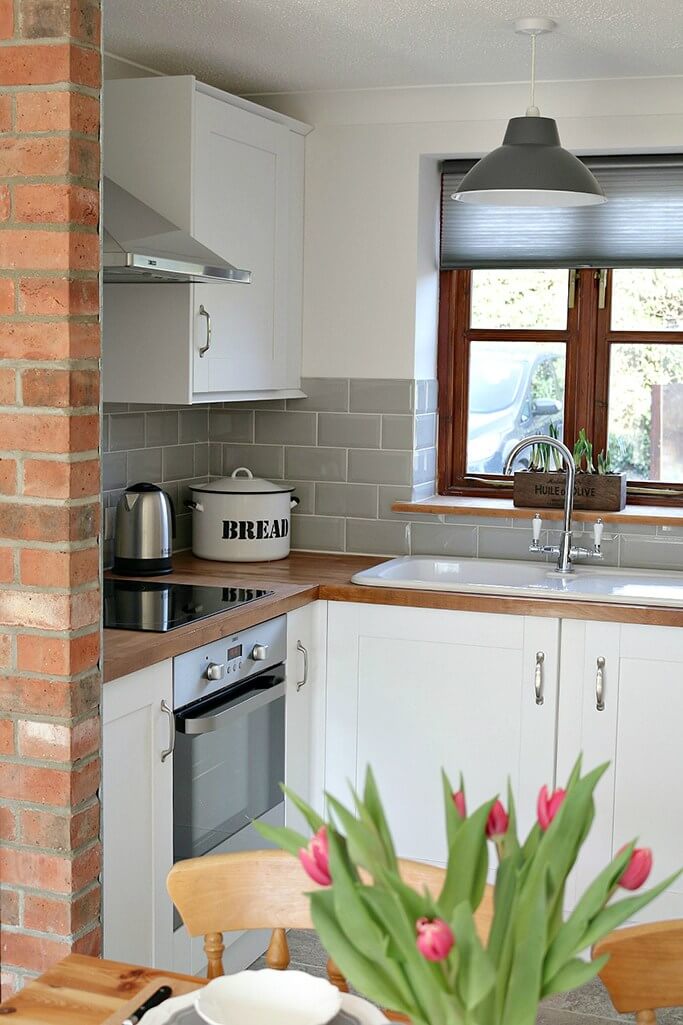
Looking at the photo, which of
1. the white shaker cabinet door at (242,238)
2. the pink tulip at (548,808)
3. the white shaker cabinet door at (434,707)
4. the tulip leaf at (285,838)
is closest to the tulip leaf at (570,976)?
the pink tulip at (548,808)

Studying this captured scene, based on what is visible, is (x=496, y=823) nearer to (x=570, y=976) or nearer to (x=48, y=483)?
(x=570, y=976)

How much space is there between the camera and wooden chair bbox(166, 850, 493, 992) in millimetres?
1684

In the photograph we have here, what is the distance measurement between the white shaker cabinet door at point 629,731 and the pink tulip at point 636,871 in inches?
89.6

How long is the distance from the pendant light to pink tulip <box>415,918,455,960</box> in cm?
229

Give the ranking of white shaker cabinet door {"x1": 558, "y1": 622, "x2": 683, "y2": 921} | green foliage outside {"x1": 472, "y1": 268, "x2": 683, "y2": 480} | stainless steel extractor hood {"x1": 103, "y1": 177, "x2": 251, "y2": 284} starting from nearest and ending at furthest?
stainless steel extractor hood {"x1": 103, "y1": 177, "x2": 251, "y2": 284} < white shaker cabinet door {"x1": 558, "y1": 622, "x2": 683, "y2": 921} < green foliage outside {"x1": 472, "y1": 268, "x2": 683, "y2": 480}

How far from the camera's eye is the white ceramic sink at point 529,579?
11.0 feet

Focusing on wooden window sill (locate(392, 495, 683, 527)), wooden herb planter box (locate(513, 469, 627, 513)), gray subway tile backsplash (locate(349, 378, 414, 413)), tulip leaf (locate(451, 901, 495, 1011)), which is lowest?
tulip leaf (locate(451, 901, 495, 1011))

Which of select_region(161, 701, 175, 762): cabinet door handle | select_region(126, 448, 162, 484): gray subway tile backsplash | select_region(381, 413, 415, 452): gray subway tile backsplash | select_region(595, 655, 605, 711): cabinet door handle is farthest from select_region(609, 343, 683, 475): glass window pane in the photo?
select_region(161, 701, 175, 762): cabinet door handle

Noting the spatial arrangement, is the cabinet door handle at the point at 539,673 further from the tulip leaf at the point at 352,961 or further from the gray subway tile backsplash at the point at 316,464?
the tulip leaf at the point at 352,961

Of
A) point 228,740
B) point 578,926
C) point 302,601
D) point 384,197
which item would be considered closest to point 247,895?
point 578,926

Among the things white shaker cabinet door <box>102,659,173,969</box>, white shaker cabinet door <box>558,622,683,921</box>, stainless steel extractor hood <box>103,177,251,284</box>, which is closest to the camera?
white shaker cabinet door <box>102,659,173,969</box>

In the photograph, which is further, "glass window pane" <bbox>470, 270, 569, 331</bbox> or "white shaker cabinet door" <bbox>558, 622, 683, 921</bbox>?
"glass window pane" <bbox>470, 270, 569, 331</bbox>

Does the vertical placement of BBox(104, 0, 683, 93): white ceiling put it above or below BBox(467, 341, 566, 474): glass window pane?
above

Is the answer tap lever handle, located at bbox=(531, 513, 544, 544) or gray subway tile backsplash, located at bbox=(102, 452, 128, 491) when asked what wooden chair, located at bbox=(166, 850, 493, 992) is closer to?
gray subway tile backsplash, located at bbox=(102, 452, 128, 491)
